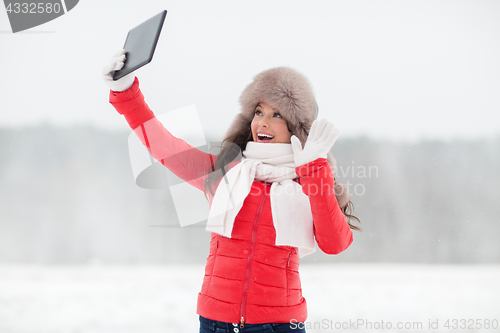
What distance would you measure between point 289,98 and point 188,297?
1.67 metres

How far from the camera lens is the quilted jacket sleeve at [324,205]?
2.98ft

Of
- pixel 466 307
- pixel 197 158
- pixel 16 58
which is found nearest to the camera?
pixel 197 158

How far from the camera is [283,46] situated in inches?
111

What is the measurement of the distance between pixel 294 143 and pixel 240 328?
50 cm

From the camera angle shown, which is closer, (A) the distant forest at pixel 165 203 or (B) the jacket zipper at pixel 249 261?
(B) the jacket zipper at pixel 249 261

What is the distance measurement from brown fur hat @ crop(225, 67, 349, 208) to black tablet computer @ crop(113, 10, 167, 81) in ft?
1.29

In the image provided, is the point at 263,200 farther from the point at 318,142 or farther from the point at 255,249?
the point at 318,142

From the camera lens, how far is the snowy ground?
2096 mm

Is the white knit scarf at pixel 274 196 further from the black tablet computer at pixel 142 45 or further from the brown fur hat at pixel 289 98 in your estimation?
the black tablet computer at pixel 142 45

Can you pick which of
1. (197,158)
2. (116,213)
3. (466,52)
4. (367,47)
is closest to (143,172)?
(197,158)

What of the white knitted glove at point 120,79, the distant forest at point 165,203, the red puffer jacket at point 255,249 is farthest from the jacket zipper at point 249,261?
the distant forest at point 165,203

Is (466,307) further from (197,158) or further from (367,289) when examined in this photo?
(197,158)

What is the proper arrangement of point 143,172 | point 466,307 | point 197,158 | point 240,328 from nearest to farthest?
point 240,328 < point 197,158 < point 143,172 < point 466,307

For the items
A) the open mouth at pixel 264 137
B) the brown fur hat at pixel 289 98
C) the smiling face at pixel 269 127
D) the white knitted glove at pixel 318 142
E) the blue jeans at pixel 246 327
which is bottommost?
the blue jeans at pixel 246 327
